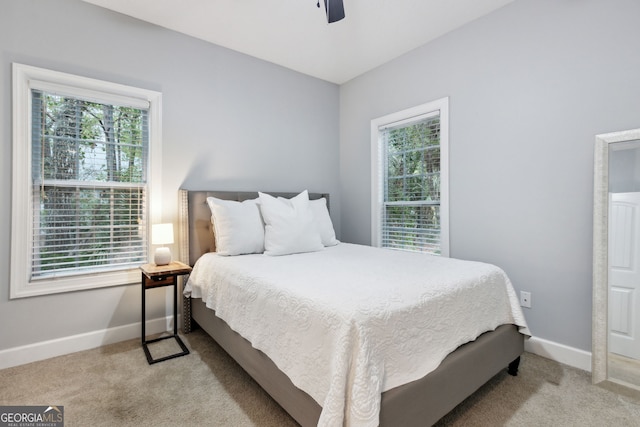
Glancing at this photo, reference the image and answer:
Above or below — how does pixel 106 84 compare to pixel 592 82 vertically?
above

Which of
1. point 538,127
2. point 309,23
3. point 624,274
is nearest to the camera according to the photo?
point 624,274

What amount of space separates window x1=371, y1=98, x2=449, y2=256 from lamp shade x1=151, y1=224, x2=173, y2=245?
2.15 metres

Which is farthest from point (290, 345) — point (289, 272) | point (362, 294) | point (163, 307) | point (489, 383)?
point (163, 307)

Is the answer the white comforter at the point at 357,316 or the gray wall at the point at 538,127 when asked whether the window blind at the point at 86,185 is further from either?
the gray wall at the point at 538,127

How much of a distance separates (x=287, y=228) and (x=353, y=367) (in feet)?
5.12

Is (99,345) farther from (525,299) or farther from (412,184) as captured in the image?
(525,299)

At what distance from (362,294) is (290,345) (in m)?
0.40

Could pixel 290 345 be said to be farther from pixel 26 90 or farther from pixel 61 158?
pixel 26 90

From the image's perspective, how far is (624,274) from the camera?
6.07 ft

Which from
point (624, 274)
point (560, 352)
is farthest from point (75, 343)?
point (624, 274)

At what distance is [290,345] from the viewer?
136 cm

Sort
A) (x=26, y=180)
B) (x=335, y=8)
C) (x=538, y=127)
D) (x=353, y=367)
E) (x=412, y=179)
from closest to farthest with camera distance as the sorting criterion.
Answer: (x=353, y=367) < (x=335, y=8) < (x=26, y=180) < (x=538, y=127) < (x=412, y=179)

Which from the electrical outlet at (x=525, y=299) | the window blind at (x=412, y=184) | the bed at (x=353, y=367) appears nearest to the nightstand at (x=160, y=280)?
the bed at (x=353, y=367)

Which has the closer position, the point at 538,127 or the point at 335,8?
the point at 335,8
